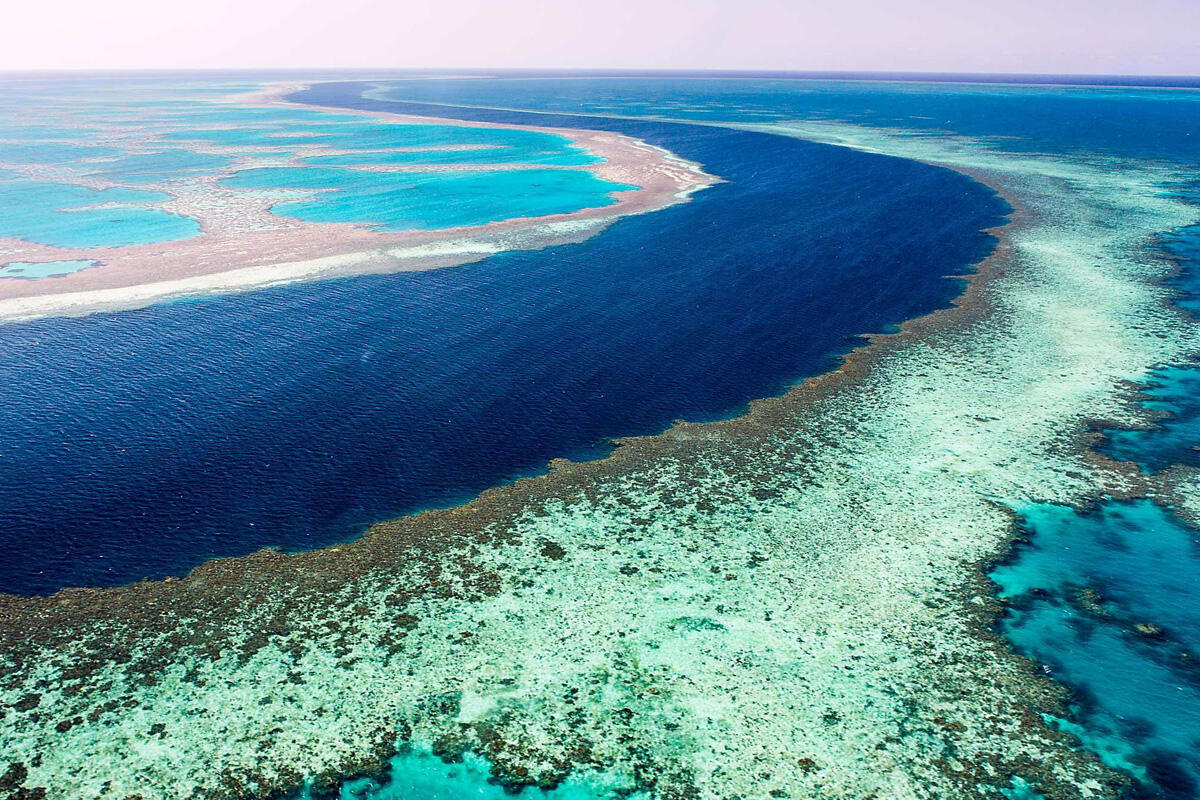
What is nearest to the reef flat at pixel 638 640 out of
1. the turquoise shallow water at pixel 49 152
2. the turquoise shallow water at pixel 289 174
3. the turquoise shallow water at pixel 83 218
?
the turquoise shallow water at pixel 289 174

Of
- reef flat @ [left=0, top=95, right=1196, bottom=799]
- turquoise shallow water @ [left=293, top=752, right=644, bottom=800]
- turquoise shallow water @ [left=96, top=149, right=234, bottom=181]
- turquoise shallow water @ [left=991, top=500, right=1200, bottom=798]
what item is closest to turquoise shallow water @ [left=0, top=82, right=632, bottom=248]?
turquoise shallow water @ [left=96, top=149, right=234, bottom=181]

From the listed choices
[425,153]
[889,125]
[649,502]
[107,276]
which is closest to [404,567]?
[649,502]

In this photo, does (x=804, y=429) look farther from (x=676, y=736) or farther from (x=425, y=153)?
(x=425, y=153)

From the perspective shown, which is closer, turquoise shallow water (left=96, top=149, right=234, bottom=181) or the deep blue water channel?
the deep blue water channel

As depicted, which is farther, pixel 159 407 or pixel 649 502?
pixel 159 407

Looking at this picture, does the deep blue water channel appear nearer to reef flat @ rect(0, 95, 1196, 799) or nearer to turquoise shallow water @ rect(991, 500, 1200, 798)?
reef flat @ rect(0, 95, 1196, 799)

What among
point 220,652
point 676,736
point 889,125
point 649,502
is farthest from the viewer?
point 889,125

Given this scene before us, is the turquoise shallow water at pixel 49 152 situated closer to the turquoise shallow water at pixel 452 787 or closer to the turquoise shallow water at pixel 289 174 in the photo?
the turquoise shallow water at pixel 289 174
